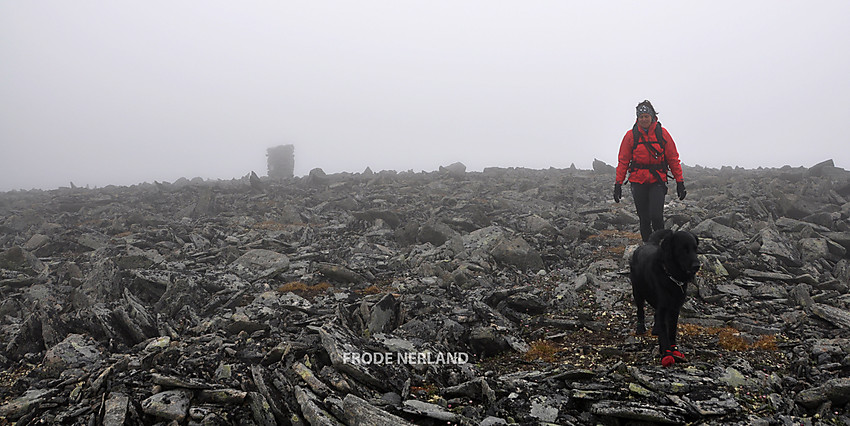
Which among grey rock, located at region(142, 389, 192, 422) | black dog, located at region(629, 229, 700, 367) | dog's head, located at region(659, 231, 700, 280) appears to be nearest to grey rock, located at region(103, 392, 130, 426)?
grey rock, located at region(142, 389, 192, 422)

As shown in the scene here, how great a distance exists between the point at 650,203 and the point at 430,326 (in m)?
5.27

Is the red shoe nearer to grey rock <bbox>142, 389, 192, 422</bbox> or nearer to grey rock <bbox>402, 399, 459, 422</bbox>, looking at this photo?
grey rock <bbox>402, 399, 459, 422</bbox>

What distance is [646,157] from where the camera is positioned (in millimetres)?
8469

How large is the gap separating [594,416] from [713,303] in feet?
18.1

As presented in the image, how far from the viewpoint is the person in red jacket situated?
331 inches

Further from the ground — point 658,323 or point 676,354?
point 658,323

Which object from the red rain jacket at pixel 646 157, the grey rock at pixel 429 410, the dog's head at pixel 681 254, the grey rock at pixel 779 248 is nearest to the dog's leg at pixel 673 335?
the dog's head at pixel 681 254

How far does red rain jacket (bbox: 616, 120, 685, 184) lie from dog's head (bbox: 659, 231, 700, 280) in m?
3.18

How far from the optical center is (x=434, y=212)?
18562 mm

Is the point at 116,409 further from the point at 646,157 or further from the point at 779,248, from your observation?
the point at 779,248

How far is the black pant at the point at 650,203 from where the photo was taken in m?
8.53

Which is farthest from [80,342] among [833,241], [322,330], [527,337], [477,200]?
[833,241]

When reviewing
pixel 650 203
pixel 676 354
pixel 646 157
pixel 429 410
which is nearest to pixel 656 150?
pixel 646 157

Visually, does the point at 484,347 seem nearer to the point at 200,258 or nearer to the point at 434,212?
the point at 200,258
